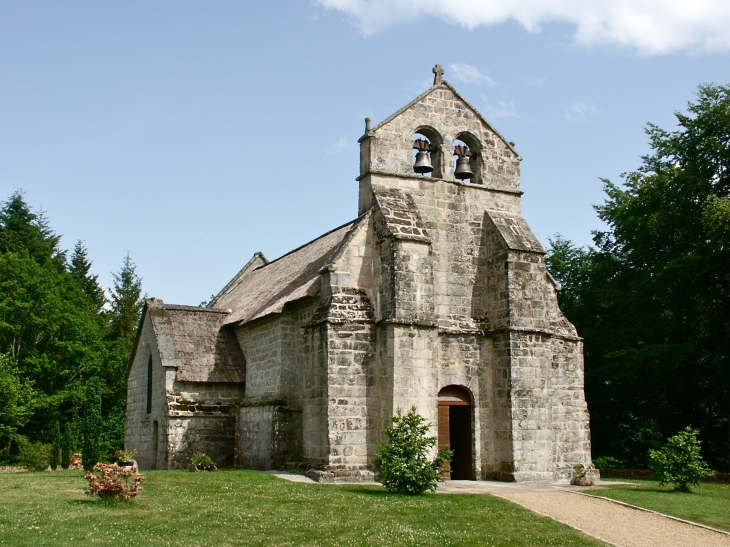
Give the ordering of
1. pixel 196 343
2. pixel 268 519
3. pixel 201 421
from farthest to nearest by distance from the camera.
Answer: pixel 196 343, pixel 201 421, pixel 268 519

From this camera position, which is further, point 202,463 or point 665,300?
point 665,300

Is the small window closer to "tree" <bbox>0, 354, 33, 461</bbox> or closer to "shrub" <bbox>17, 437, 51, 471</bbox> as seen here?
"shrub" <bbox>17, 437, 51, 471</bbox>

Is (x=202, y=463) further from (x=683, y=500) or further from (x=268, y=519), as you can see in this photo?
(x=683, y=500)

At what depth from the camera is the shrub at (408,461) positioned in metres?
15.7

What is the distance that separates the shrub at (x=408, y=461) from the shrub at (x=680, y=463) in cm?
574

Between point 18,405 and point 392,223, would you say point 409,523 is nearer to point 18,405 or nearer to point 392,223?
point 392,223

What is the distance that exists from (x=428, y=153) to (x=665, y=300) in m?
Answer: 12.9

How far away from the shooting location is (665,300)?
94.4ft

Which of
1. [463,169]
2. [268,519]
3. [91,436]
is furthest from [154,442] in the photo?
[268,519]

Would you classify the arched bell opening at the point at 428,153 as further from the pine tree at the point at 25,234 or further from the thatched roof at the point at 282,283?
the pine tree at the point at 25,234

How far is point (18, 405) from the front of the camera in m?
35.4

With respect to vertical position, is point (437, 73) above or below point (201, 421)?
above

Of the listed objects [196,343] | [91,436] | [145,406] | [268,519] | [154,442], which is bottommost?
[268,519]

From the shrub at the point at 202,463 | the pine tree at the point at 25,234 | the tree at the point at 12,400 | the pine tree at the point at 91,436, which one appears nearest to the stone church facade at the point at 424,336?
the shrub at the point at 202,463
